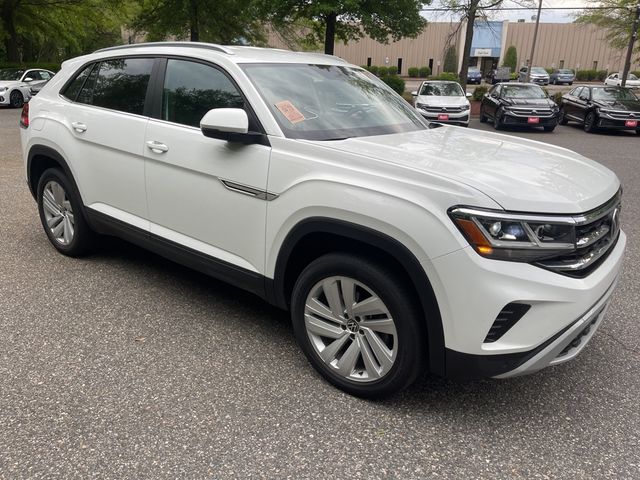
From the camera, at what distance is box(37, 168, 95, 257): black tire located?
Answer: 14.7 ft

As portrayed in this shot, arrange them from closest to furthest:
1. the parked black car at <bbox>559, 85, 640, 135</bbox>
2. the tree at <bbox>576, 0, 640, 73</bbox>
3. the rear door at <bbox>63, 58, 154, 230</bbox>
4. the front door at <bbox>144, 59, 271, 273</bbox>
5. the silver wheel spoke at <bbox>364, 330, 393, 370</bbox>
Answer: the silver wheel spoke at <bbox>364, 330, 393, 370</bbox>
the front door at <bbox>144, 59, 271, 273</bbox>
the rear door at <bbox>63, 58, 154, 230</bbox>
the parked black car at <bbox>559, 85, 640, 135</bbox>
the tree at <bbox>576, 0, 640, 73</bbox>

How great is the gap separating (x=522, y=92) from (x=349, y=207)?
16.9 meters

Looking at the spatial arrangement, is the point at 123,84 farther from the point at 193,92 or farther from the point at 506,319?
the point at 506,319

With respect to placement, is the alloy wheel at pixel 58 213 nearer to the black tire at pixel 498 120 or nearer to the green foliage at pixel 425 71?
the black tire at pixel 498 120

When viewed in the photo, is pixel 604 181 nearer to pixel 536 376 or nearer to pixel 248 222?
pixel 536 376

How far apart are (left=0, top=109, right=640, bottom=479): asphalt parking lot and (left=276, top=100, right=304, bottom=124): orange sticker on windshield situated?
1.38 meters

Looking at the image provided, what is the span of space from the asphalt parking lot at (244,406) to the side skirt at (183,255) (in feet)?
1.34

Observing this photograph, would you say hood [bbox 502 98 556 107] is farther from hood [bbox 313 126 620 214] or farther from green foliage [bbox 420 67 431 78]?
green foliage [bbox 420 67 431 78]

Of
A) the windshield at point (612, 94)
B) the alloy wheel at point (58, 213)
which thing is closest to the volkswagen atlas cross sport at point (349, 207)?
the alloy wheel at point (58, 213)

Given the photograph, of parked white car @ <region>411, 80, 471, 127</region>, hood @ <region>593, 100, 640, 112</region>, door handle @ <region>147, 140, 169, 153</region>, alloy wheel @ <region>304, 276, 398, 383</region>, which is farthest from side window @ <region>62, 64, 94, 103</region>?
hood @ <region>593, 100, 640, 112</region>

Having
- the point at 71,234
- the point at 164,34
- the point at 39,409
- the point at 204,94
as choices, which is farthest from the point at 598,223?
the point at 164,34

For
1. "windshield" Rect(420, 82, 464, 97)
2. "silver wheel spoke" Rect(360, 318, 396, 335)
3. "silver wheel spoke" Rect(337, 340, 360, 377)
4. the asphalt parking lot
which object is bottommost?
the asphalt parking lot

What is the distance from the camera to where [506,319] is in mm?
2330

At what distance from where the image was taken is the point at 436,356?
251cm
